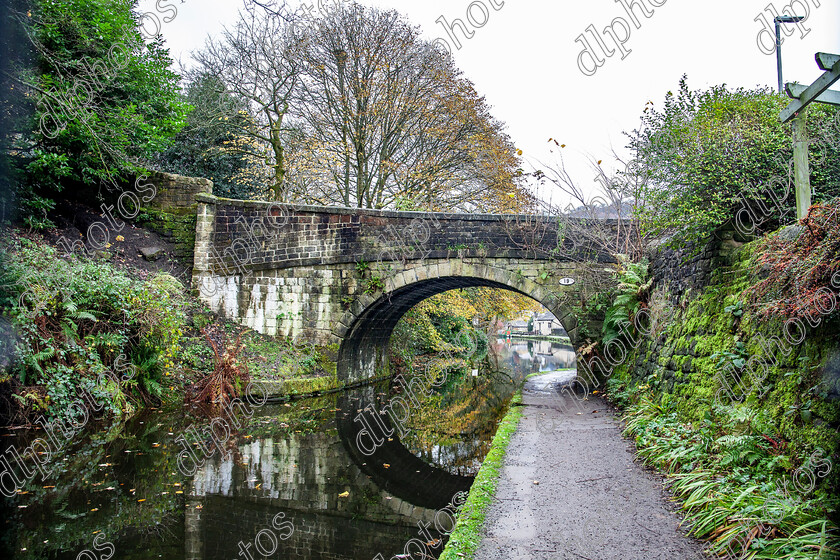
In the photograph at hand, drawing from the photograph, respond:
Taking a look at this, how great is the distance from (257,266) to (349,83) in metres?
6.61

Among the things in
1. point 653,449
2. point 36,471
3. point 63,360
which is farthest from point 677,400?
point 63,360

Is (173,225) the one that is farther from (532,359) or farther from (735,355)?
(532,359)

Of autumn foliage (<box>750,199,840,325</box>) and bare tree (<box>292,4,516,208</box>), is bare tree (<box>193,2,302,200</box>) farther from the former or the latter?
autumn foliage (<box>750,199,840,325</box>)

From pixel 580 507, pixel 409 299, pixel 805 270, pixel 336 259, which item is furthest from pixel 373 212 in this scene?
pixel 805 270

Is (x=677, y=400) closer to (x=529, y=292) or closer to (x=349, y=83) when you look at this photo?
(x=529, y=292)

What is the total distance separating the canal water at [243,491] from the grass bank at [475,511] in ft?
1.68

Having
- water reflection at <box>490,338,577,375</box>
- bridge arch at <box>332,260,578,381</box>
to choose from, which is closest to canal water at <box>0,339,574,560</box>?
bridge arch at <box>332,260,578,381</box>

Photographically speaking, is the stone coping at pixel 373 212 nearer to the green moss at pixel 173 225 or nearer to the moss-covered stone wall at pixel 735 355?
the green moss at pixel 173 225

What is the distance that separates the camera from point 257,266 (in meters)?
11.1

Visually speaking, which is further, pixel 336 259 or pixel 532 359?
pixel 532 359

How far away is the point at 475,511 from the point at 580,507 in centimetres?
80

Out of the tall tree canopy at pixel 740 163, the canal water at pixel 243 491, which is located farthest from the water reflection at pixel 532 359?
the tall tree canopy at pixel 740 163

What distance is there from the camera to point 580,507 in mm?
3699

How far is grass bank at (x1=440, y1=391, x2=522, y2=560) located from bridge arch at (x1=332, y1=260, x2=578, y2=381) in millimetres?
4898
